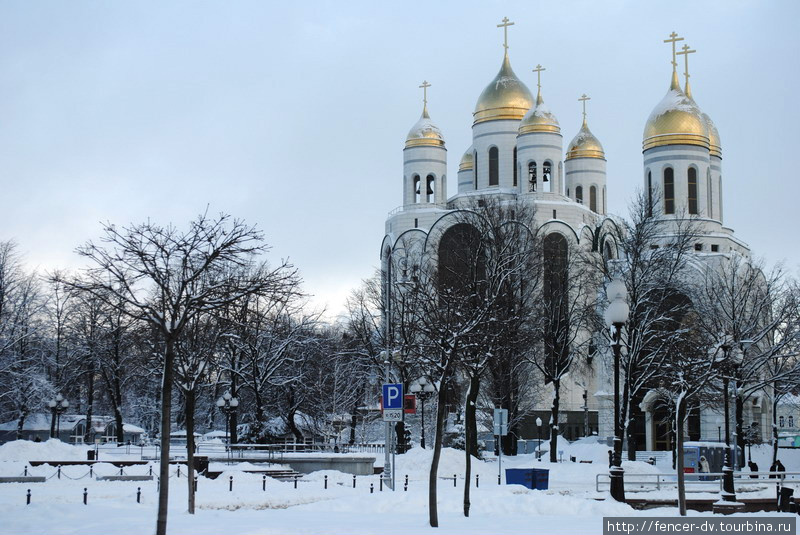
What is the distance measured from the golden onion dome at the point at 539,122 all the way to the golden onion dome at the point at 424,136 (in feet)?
19.5

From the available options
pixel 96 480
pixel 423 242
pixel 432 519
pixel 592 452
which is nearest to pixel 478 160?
pixel 423 242

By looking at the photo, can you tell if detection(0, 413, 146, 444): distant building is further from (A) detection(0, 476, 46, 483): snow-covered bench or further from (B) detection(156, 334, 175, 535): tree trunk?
A: (B) detection(156, 334, 175, 535): tree trunk

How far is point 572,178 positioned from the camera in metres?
72.9

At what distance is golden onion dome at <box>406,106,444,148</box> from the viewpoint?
217ft

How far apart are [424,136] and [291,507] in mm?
47093

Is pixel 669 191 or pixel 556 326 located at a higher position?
pixel 669 191

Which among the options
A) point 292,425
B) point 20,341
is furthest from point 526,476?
point 20,341

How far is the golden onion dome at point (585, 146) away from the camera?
73.2 meters

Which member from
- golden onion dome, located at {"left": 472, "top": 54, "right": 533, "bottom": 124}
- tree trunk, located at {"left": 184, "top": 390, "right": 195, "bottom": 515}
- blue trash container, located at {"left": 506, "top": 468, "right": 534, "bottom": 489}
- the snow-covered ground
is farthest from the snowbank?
golden onion dome, located at {"left": 472, "top": 54, "right": 533, "bottom": 124}

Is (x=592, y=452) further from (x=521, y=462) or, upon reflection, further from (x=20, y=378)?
(x=20, y=378)

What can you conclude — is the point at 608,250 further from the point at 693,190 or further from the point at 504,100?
the point at 504,100

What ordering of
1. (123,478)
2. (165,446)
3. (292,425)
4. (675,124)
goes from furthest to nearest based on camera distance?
1. (675,124)
2. (292,425)
3. (123,478)
4. (165,446)

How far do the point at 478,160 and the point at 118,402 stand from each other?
95.4 ft

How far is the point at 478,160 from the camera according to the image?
2640 inches
